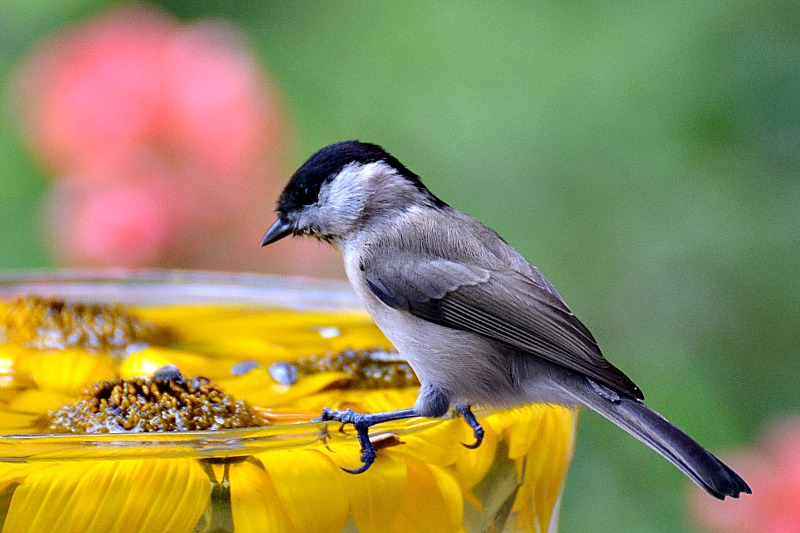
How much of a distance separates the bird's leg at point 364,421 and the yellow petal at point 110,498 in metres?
0.10

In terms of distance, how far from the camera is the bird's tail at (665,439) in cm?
77

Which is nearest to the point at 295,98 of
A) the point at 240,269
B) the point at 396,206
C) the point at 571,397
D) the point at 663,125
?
the point at 240,269

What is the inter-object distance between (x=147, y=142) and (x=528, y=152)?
679mm

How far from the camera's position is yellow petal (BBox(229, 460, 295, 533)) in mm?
604

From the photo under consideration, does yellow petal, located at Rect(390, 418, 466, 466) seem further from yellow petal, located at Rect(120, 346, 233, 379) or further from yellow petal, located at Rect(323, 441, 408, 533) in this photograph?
yellow petal, located at Rect(120, 346, 233, 379)

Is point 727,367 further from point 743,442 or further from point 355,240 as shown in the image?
point 355,240

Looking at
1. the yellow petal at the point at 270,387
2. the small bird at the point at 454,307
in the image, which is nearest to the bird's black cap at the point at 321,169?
the small bird at the point at 454,307

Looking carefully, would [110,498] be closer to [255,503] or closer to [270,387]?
[255,503]

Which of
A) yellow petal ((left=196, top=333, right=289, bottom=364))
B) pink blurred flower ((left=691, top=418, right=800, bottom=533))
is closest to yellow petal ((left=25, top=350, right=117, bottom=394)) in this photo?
yellow petal ((left=196, top=333, right=289, bottom=364))

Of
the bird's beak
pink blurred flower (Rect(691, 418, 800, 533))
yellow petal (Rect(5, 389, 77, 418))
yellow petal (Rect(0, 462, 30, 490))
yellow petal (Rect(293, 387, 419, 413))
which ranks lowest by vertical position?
pink blurred flower (Rect(691, 418, 800, 533))

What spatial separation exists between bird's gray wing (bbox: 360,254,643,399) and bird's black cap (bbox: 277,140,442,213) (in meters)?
0.13

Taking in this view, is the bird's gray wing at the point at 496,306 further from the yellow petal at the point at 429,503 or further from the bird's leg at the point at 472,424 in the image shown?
the yellow petal at the point at 429,503

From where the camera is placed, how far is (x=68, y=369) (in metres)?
0.91

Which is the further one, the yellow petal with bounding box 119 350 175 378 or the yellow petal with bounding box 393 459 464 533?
the yellow petal with bounding box 119 350 175 378
